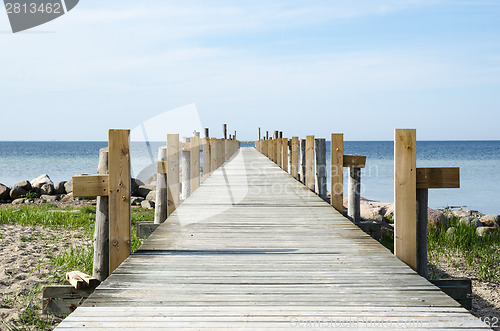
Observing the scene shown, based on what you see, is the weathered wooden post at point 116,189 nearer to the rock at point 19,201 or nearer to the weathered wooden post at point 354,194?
the weathered wooden post at point 354,194

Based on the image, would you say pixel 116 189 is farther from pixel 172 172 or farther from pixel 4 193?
pixel 4 193

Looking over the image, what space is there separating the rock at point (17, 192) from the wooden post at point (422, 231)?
740 inches

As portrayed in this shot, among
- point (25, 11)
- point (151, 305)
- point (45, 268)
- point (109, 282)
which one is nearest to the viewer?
point (151, 305)

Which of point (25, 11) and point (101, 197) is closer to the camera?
point (101, 197)

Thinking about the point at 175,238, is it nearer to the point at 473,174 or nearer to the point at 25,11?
the point at 25,11

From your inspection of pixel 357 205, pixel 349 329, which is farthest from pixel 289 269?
pixel 357 205

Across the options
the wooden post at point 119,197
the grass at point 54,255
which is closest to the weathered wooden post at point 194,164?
the grass at point 54,255

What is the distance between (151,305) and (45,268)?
14.7 feet

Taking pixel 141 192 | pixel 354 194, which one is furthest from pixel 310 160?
pixel 141 192

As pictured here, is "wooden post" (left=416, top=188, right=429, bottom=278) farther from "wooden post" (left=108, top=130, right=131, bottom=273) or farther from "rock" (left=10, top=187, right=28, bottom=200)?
"rock" (left=10, top=187, right=28, bottom=200)

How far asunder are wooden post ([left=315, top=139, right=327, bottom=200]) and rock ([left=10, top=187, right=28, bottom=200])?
50.1 feet

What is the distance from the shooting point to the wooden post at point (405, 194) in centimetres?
409

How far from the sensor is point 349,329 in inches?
106

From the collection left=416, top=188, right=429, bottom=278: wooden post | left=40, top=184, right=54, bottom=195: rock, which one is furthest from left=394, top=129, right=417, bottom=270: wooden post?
left=40, top=184, right=54, bottom=195: rock
